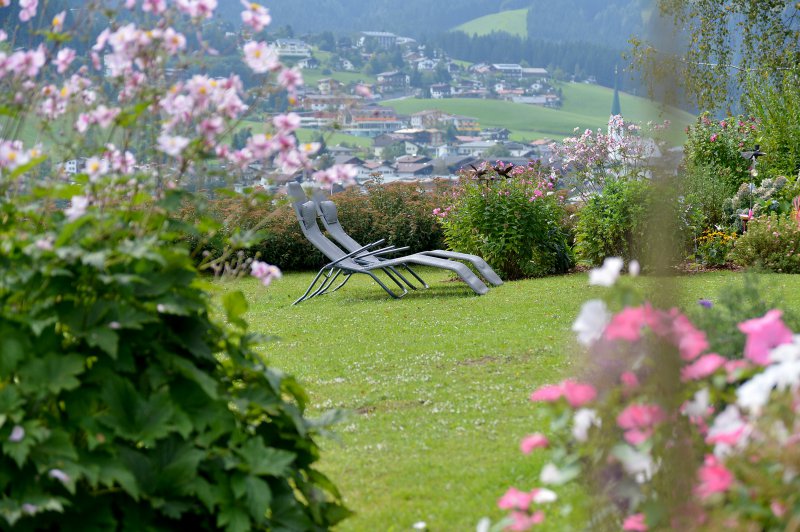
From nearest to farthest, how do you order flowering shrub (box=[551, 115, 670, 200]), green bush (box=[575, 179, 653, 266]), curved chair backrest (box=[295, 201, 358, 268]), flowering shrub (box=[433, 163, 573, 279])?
curved chair backrest (box=[295, 201, 358, 268]) < green bush (box=[575, 179, 653, 266]) < flowering shrub (box=[433, 163, 573, 279]) < flowering shrub (box=[551, 115, 670, 200])

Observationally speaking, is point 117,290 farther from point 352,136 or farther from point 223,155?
point 352,136

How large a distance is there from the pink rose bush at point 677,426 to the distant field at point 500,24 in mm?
108932

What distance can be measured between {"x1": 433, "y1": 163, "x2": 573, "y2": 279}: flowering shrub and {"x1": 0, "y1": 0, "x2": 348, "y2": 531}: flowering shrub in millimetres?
8353

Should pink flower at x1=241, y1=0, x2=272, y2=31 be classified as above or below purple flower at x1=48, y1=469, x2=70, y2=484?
above

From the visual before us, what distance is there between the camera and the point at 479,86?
86.0 metres

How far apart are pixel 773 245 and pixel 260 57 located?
914cm

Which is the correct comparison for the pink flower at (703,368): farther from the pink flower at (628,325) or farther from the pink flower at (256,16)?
the pink flower at (256,16)

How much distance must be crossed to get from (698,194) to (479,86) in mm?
75902

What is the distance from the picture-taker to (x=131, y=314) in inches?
90.4

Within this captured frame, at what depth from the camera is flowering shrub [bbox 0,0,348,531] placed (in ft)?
7.41

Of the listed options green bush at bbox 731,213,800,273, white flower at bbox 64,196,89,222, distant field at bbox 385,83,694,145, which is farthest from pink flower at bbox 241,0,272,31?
distant field at bbox 385,83,694,145

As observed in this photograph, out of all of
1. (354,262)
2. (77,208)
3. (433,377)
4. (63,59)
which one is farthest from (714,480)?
(354,262)

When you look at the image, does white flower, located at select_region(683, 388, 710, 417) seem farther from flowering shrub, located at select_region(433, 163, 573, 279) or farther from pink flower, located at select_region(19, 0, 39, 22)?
flowering shrub, located at select_region(433, 163, 573, 279)

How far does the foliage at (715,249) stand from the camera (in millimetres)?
11328
